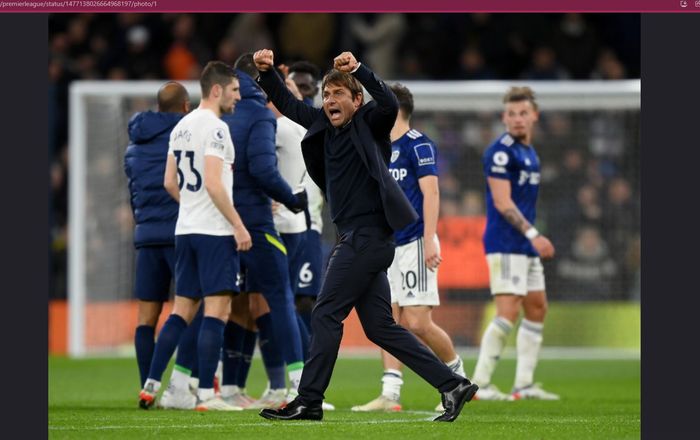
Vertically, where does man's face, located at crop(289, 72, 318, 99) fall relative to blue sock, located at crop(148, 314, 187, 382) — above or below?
above

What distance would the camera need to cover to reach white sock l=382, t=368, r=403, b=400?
32.8 feet

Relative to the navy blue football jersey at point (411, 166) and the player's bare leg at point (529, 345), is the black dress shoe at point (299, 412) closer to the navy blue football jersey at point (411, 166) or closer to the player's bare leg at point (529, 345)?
the navy blue football jersey at point (411, 166)

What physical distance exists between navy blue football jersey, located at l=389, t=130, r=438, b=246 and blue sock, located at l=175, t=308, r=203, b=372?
64.7 inches

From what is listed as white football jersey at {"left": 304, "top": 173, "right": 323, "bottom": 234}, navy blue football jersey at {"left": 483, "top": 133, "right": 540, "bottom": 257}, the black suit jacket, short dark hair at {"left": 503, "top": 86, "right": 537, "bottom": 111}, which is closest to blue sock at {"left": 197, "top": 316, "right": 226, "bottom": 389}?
the black suit jacket

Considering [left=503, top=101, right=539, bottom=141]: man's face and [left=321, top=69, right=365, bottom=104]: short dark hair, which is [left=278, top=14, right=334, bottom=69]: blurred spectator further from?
[left=321, top=69, right=365, bottom=104]: short dark hair

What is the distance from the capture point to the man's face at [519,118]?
38.3 feet

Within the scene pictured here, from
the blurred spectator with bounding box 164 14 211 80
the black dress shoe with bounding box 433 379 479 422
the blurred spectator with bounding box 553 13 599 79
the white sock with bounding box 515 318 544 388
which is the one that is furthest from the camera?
the blurred spectator with bounding box 164 14 211 80

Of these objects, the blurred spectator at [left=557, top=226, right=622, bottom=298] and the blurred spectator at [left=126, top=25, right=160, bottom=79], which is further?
the blurred spectator at [left=126, top=25, right=160, bottom=79]

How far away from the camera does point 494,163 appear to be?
1149 centimetres

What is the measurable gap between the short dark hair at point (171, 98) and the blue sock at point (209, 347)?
1857 mm

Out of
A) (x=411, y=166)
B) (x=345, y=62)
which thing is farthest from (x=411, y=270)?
(x=345, y=62)

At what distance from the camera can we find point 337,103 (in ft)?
26.8
